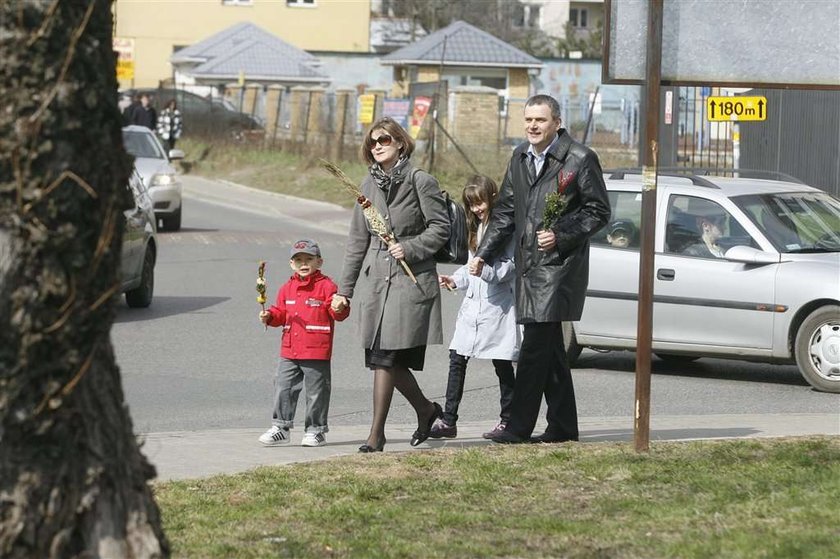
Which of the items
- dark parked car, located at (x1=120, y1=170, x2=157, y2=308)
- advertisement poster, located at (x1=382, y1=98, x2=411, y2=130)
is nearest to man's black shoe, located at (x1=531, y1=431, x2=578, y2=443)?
dark parked car, located at (x1=120, y1=170, x2=157, y2=308)

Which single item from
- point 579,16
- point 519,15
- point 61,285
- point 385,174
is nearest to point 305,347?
point 385,174

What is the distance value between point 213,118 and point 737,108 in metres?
26.0

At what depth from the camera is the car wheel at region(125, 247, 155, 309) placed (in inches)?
627

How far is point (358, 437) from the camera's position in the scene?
30.5 ft

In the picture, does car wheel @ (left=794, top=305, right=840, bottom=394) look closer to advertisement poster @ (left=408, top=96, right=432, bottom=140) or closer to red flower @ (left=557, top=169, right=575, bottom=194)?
red flower @ (left=557, top=169, right=575, bottom=194)

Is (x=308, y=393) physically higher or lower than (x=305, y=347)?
lower

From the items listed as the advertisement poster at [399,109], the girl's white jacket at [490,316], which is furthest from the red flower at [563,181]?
the advertisement poster at [399,109]

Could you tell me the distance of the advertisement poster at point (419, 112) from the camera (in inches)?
1346

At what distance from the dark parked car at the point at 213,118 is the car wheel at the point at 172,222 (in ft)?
60.7

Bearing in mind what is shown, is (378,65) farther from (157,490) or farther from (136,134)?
(157,490)

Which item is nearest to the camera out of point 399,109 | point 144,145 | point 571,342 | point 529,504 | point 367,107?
point 529,504

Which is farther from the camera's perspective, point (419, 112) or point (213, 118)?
point (213, 118)

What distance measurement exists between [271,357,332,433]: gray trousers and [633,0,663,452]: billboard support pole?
1.84 m

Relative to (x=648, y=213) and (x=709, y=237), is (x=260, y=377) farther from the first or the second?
(x=648, y=213)
